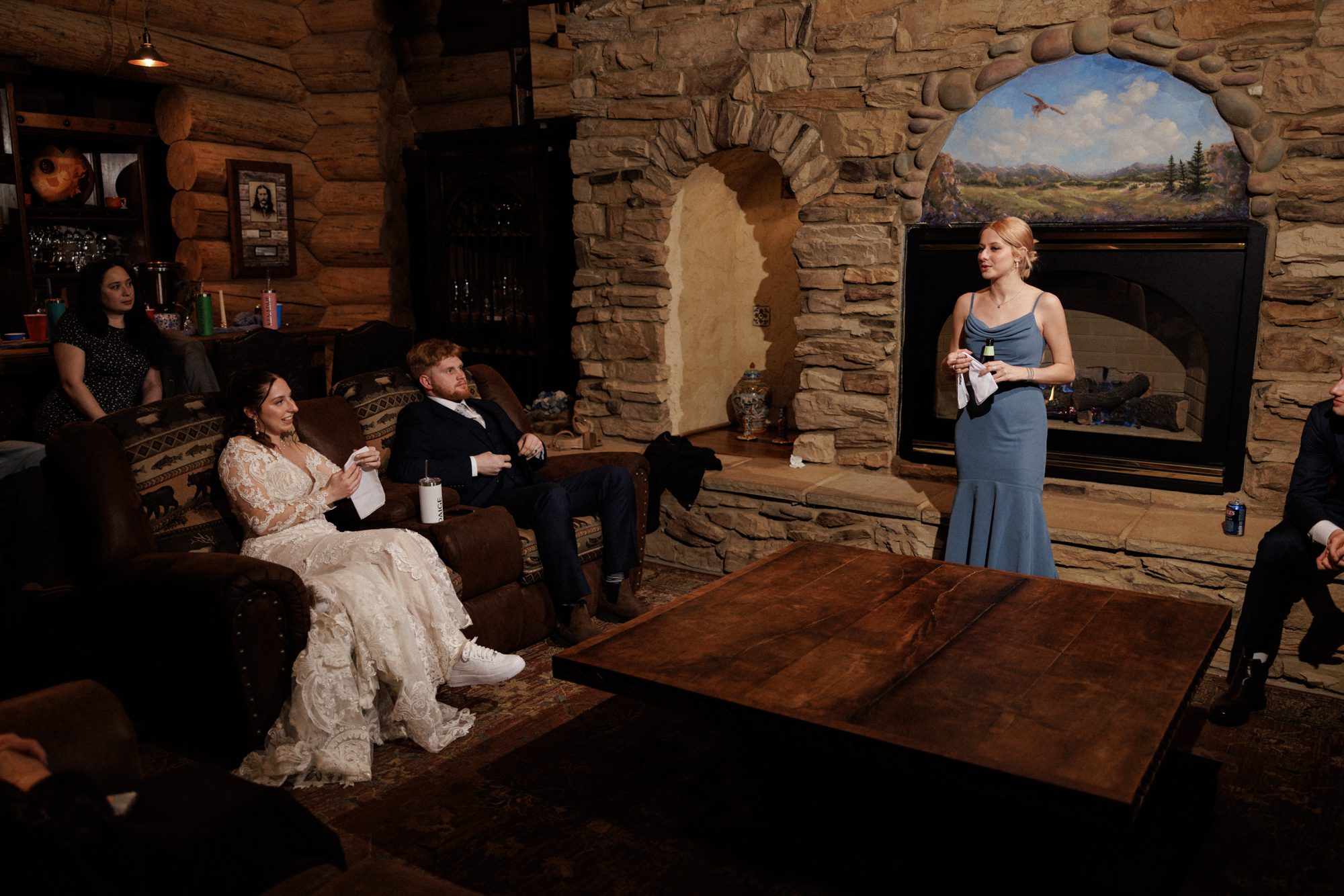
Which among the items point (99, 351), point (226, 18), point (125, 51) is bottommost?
point (99, 351)

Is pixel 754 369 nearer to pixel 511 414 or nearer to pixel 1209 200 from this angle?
pixel 511 414

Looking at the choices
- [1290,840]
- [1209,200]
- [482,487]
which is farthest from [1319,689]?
[482,487]

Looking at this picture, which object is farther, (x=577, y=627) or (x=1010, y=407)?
(x=577, y=627)

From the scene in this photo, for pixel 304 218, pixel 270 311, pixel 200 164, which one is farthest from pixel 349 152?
pixel 270 311

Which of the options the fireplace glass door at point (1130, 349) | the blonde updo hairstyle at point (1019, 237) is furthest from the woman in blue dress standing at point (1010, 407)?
the fireplace glass door at point (1130, 349)

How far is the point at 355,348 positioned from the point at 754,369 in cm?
218

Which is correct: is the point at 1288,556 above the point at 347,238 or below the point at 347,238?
below

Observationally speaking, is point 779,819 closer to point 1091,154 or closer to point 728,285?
point 1091,154

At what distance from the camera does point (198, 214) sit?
20.4ft

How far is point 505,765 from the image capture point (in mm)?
3164

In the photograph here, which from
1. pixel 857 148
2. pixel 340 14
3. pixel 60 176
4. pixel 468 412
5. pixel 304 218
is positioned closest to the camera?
pixel 468 412

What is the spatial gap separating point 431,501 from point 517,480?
2.22ft

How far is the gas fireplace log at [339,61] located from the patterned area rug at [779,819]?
481 cm

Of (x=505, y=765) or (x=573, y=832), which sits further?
(x=505, y=765)
